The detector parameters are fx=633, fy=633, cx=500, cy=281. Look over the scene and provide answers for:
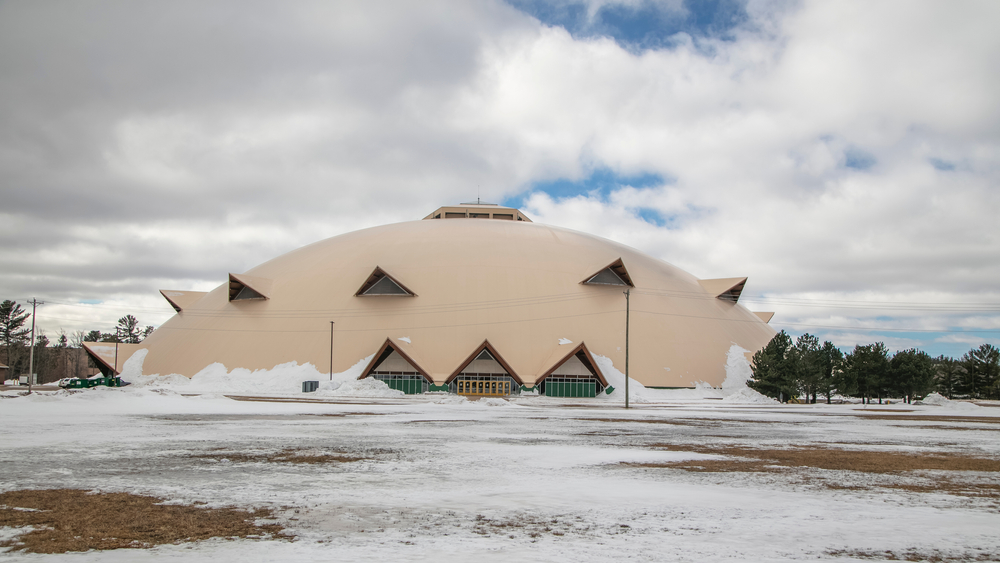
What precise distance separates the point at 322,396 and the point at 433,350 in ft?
35.1

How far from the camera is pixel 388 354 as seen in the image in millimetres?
58312

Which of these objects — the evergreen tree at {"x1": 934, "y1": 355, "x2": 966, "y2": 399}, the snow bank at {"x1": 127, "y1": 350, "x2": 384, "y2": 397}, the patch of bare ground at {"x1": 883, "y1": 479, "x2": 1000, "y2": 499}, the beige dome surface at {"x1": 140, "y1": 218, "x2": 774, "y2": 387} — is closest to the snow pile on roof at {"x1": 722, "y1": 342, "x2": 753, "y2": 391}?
the beige dome surface at {"x1": 140, "y1": 218, "x2": 774, "y2": 387}

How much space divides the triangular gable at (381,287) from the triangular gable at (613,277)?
58.5 feet

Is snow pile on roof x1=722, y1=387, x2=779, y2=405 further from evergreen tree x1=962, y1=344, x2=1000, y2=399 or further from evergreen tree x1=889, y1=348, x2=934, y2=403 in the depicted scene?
evergreen tree x1=962, y1=344, x2=1000, y2=399

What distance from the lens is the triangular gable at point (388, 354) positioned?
56062 mm

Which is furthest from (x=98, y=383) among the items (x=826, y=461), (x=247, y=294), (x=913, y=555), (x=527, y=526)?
(x=913, y=555)

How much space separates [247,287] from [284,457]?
55701mm

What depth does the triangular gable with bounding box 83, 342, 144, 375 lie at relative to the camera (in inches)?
2657

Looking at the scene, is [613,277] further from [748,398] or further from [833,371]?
[833,371]

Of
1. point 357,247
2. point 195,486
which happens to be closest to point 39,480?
point 195,486

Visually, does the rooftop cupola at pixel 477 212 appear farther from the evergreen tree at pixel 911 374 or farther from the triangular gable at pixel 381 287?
the evergreen tree at pixel 911 374

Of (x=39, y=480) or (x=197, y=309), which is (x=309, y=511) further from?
(x=197, y=309)

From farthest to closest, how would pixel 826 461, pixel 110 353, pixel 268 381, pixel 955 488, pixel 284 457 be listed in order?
1. pixel 110 353
2. pixel 268 381
3. pixel 826 461
4. pixel 284 457
5. pixel 955 488

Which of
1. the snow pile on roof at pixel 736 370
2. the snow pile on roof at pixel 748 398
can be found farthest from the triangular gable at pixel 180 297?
the snow pile on roof at pixel 736 370
